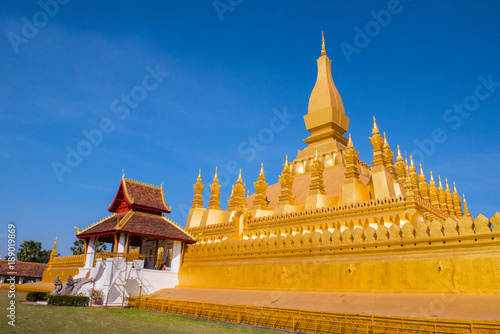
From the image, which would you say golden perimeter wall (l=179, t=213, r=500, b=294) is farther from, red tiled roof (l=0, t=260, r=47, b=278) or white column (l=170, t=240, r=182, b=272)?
red tiled roof (l=0, t=260, r=47, b=278)

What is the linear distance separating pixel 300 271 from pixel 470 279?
20.9ft

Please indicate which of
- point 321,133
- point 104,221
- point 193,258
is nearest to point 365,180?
point 321,133

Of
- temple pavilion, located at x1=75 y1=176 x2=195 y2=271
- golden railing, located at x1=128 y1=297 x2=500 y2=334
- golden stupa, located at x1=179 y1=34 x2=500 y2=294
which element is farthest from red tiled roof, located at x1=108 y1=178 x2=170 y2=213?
golden railing, located at x1=128 y1=297 x2=500 y2=334

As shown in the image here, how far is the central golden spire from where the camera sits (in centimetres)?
3344

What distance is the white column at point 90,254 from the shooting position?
76.8 feet

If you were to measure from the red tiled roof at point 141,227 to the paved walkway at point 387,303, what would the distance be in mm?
→ 6207

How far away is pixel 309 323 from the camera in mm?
11836

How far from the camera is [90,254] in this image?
2355 cm

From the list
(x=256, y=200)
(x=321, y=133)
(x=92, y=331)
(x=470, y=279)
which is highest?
(x=321, y=133)

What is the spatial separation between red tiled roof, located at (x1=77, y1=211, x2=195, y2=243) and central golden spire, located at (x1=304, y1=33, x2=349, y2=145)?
16.6 meters

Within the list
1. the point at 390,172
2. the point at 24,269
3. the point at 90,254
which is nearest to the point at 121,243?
the point at 90,254

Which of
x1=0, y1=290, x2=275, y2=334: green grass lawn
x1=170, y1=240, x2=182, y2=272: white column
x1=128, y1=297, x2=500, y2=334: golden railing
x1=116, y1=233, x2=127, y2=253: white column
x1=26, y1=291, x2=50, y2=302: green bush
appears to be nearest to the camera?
x1=128, y1=297, x2=500, y2=334: golden railing

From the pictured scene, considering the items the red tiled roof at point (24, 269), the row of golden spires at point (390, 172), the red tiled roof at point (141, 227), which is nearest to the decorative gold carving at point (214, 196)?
the row of golden spires at point (390, 172)

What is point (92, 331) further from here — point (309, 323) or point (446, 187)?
point (446, 187)
